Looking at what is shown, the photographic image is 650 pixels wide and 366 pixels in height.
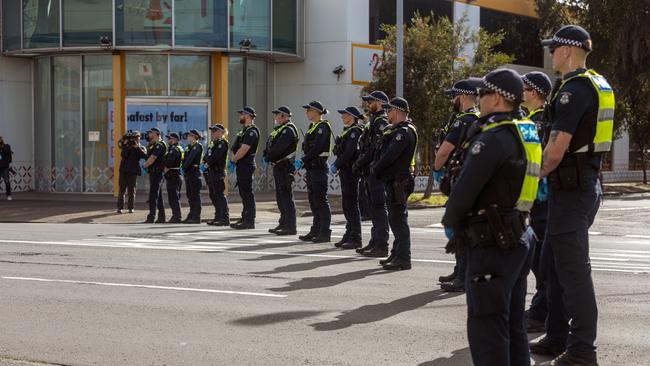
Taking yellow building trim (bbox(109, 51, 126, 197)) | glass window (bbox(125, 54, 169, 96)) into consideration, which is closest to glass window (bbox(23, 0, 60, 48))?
yellow building trim (bbox(109, 51, 126, 197))

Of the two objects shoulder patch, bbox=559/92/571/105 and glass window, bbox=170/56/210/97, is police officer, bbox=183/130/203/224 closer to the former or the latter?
glass window, bbox=170/56/210/97

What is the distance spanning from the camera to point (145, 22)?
1047 inches

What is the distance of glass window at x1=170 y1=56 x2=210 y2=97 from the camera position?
27.8 metres

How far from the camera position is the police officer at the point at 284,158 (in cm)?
1529

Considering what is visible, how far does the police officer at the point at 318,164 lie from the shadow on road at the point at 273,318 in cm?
610

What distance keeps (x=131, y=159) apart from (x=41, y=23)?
8.73 meters

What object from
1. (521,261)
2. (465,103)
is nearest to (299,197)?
(465,103)

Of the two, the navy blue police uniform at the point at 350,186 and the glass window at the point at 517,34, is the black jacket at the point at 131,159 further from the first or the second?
the glass window at the point at 517,34

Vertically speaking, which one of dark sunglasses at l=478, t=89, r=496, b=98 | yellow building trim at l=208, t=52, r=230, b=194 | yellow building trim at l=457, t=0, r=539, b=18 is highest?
yellow building trim at l=457, t=0, r=539, b=18

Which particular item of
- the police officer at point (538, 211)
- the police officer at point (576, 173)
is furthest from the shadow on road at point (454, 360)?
the police officer at point (538, 211)

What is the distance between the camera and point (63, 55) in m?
28.6

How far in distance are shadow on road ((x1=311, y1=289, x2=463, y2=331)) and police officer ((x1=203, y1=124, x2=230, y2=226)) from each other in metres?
8.71

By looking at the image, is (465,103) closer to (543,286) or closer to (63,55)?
(543,286)

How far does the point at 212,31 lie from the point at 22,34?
5986mm
